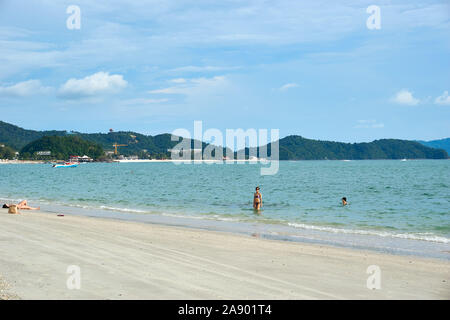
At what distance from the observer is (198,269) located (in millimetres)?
9664

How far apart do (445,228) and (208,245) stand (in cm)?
1217

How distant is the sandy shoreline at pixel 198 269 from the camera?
7.82 m

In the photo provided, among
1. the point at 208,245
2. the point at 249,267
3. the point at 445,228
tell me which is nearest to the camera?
the point at 249,267

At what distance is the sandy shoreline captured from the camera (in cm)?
782

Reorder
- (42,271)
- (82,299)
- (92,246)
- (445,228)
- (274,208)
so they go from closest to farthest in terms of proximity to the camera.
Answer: (82,299), (42,271), (92,246), (445,228), (274,208)

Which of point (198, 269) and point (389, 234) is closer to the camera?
point (198, 269)

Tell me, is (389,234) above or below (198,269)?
below

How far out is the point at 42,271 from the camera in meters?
8.99

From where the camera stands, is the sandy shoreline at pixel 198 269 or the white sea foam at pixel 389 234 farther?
the white sea foam at pixel 389 234

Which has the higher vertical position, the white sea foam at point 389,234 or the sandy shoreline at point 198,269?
the sandy shoreline at point 198,269
